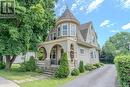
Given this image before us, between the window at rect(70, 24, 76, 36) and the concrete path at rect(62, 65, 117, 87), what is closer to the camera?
the concrete path at rect(62, 65, 117, 87)

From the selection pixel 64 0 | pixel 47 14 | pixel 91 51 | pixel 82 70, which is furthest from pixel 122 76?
pixel 91 51

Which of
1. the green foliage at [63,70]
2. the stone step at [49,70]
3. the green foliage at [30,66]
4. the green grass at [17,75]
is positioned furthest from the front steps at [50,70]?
the green foliage at [63,70]

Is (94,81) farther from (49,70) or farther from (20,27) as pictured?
(20,27)

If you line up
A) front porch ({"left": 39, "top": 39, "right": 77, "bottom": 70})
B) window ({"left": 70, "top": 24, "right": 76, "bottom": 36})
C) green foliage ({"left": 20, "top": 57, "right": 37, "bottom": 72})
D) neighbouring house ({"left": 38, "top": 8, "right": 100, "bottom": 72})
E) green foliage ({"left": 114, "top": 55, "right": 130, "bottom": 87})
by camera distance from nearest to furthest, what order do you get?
1. green foliage ({"left": 114, "top": 55, "right": 130, "bottom": 87})
2. front porch ({"left": 39, "top": 39, "right": 77, "bottom": 70})
3. neighbouring house ({"left": 38, "top": 8, "right": 100, "bottom": 72})
4. green foliage ({"left": 20, "top": 57, "right": 37, "bottom": 72})
5. window ({"left": 70, "top": 24, "right": 76, "bottom": 36})

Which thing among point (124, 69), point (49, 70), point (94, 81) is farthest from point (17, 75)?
point (124, 69)

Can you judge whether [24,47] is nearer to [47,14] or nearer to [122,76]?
[47,14]

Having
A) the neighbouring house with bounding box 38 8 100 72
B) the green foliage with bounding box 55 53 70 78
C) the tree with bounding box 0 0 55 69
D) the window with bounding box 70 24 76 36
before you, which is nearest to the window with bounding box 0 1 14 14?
the tree with bounding box 0 0 55 69

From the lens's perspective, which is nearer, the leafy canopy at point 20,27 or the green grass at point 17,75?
the green grass at point 17,75

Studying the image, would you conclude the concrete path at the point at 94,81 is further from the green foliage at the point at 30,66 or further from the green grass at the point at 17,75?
the green foliage at the point at 30,66

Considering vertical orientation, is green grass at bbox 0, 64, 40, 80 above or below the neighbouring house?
below

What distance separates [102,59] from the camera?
5403cm

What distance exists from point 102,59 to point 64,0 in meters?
28.2

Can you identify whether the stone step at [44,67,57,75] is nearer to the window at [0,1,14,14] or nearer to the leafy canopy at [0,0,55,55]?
the leafy canopy at [0,0,55,55]

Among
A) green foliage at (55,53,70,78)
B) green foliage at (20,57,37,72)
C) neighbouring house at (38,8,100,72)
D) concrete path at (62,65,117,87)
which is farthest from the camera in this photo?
green foliage at (20,57,37,72)
